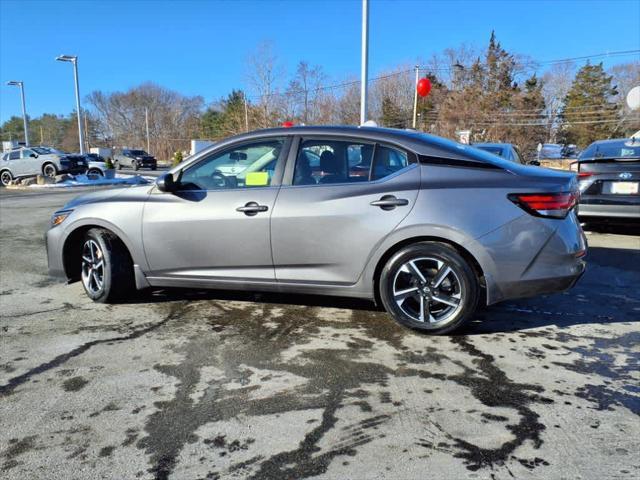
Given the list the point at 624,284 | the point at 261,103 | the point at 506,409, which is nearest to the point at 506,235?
the point at 506,409

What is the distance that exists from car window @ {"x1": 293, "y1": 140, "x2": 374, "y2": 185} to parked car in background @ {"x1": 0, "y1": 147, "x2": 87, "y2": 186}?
924 inches

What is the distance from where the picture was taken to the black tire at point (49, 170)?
23.6m

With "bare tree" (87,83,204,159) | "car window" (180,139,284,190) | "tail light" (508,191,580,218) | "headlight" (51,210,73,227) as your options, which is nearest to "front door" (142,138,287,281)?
"car window" (180,139,284,190)

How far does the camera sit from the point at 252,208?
3.86 metres

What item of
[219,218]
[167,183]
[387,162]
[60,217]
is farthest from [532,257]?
[60,217]

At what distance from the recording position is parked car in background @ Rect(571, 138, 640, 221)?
271 inches

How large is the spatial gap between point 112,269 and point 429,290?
2750mm

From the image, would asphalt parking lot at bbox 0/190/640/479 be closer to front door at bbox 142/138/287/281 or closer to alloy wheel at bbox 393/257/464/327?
alloy wheel at bbox 393/257/464/327

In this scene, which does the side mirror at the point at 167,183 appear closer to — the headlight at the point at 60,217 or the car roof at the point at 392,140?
the car roof at the point at 392,140

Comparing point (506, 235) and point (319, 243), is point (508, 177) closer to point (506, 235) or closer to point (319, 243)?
point (506, 235)

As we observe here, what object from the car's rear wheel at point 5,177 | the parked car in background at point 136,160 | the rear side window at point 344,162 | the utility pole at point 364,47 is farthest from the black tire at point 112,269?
the parked car in background at point 136,160

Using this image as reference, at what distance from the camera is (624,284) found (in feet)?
16.5

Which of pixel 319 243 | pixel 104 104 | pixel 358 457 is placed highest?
pixel 104 104

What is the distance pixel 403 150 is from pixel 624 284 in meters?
3.06
